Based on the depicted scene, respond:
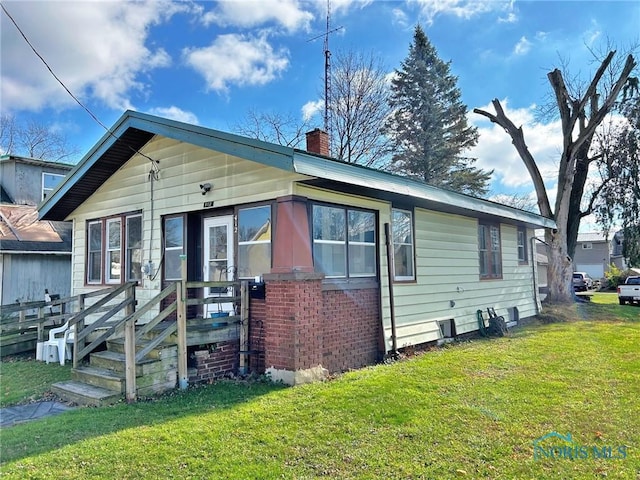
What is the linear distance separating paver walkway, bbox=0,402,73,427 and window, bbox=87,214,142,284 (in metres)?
3.59

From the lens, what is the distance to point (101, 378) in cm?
587

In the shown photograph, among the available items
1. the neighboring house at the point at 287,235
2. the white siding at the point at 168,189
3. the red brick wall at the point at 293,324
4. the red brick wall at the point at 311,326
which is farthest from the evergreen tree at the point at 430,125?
the red brick wall at the point at 293,324

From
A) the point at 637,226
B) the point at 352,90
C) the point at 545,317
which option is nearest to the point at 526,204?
the point at 637,226

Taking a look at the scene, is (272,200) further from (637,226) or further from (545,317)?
(637,226)

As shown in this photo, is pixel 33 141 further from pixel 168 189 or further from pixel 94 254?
pixel 168 189

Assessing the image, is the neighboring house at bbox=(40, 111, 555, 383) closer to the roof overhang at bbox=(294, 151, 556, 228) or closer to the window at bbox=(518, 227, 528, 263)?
the roof overhang at bbox=(294, 151, 556, 228)

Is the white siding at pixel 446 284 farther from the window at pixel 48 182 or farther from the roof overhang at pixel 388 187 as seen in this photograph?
the window at pixel 48 182

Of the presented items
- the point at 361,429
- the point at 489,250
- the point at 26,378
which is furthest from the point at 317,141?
the point at 26,378

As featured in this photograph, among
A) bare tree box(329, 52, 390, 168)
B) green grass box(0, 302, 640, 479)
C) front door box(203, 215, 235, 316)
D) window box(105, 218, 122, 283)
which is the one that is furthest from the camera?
bare tree box(329, 52, 390, 168)

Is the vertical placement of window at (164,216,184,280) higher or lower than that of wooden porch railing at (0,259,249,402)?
higher

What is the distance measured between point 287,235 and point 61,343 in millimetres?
5274

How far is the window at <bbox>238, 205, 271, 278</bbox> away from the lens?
270 inches

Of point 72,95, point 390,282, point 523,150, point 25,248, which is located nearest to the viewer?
point 72,95

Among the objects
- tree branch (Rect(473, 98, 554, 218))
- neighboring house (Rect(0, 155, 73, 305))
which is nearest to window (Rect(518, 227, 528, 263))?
tree branch (Rect(473, 98, 554, 218))
